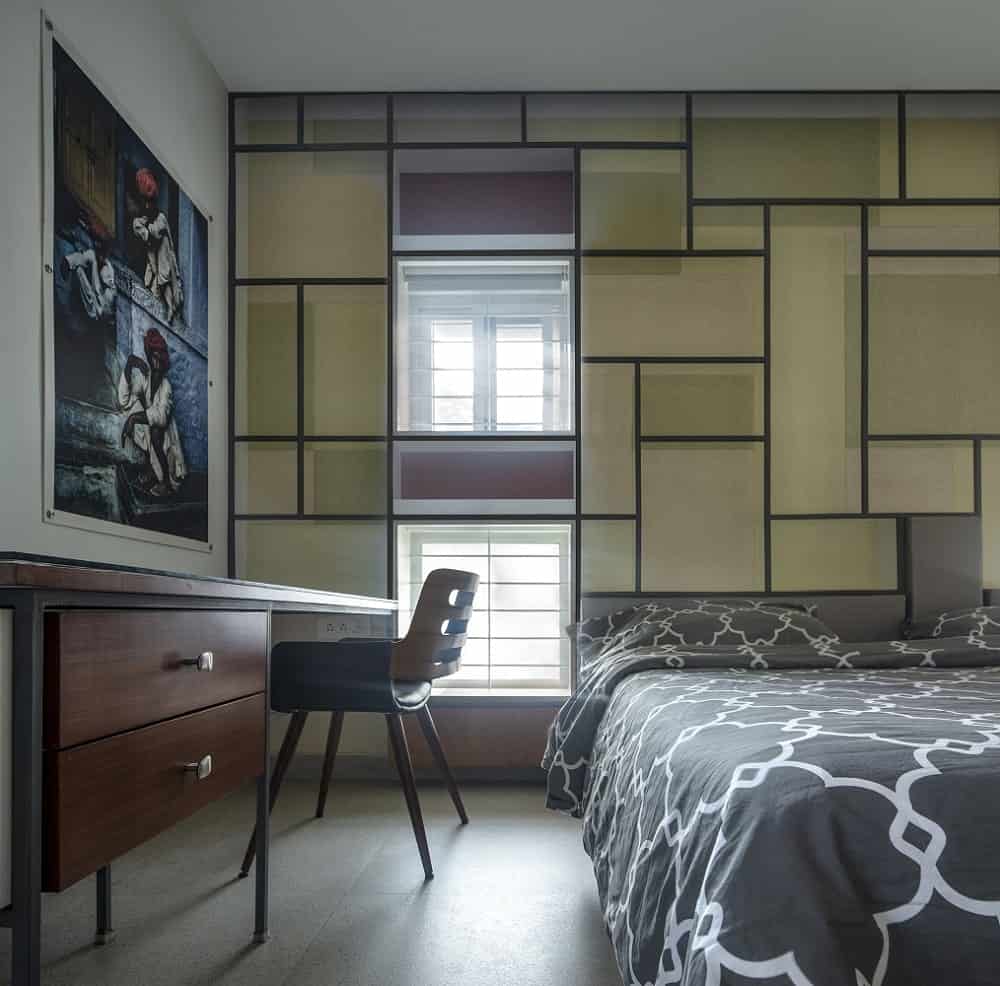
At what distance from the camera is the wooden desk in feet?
3.39

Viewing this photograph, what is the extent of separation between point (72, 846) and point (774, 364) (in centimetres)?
320

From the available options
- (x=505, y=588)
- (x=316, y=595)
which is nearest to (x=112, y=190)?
(x=316, y=595)

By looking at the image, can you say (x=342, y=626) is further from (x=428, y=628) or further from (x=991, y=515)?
(x=991, y=515)

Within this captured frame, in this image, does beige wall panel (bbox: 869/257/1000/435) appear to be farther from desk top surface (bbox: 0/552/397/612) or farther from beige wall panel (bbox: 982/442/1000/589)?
desk top surface (bbox: 0/552/397/612)

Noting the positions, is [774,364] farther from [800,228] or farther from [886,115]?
[886,115]

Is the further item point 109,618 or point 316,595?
point 316,595

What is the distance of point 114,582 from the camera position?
118 cm

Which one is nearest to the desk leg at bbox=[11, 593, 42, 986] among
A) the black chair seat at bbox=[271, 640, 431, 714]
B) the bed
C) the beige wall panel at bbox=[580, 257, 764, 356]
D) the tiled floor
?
the bed

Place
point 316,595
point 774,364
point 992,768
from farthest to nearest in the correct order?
point 774,364 → point 316,595 → point 992,768

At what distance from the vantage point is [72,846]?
1.14 meters

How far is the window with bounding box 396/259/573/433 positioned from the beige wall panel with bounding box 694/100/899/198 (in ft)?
2.40

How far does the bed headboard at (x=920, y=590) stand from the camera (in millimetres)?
3680

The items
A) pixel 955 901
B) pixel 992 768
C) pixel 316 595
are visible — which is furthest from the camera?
pixel 316 595

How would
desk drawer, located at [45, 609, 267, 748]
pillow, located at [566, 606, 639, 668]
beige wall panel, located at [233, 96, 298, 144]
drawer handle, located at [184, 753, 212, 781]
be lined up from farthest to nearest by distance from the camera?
beige wall panel, located at [233, 96, 298, 144] → pillow, located at [566, 606, 639, 668] → drawer handle, located at [184, 753, 212, 781] → desk drawer, located at [45, 609, 267, 748]
